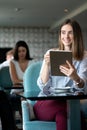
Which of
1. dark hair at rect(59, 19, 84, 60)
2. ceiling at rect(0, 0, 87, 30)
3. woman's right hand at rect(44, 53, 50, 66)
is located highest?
ceiling at rect(0, 0, 87, 30)

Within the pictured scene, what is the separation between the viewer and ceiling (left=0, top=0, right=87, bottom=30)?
315 inches

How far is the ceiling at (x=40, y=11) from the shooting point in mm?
8008

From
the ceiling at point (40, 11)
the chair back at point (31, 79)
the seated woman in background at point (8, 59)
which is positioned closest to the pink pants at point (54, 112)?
the chair back at point (31, 79)

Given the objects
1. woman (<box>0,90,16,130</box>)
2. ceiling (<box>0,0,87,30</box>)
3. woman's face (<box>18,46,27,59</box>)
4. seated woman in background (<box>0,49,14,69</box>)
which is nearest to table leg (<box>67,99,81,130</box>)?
woman (<box>0,90,16,130</box>)

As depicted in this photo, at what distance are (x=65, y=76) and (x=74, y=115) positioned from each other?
271 millimetres

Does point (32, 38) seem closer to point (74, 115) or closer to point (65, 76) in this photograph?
point (65, 76)

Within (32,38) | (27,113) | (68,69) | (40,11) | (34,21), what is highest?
(40,11)

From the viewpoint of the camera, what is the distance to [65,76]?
6.20 ft

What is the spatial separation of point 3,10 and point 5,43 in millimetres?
3657

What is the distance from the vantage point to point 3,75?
3867 millimetres

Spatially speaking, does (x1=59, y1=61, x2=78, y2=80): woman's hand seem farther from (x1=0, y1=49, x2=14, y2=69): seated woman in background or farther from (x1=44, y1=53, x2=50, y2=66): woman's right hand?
(x1=0, y1=49, x2=14, y2=69): seated woman in background

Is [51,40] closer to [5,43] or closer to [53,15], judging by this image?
[5,43]

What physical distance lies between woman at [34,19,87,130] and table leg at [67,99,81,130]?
0.18 ft

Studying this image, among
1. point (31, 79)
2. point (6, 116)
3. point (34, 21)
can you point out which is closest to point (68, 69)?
point (31, 79)
